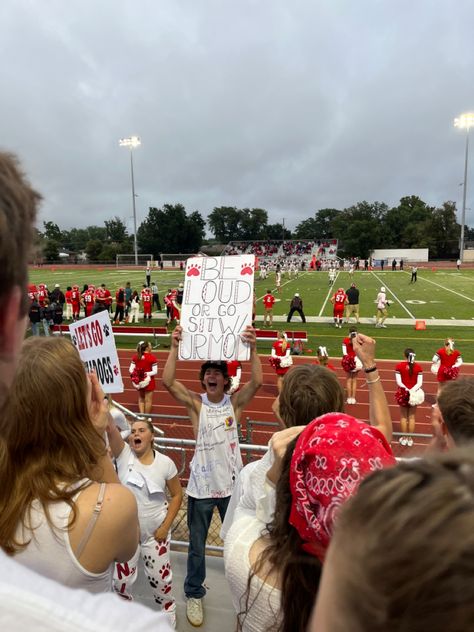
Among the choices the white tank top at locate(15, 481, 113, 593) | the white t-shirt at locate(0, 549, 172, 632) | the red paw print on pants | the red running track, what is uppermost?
the white t-shirt at locate(0, 549, 172, 632)

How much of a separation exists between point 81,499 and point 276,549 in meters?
0.66

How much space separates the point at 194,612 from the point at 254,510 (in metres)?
2.09

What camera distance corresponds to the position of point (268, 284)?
40.0 meters

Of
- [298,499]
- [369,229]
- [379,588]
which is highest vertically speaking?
[369,229]

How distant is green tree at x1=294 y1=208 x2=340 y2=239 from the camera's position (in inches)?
4860

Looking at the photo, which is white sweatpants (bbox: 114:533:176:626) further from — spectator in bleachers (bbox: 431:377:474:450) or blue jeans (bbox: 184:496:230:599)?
spectator in bleachers (bbox: 431:377:474:450)

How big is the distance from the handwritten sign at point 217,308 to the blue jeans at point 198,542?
122 centimetres

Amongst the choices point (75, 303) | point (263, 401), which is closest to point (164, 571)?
point (263, 401)

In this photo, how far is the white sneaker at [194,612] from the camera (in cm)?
321

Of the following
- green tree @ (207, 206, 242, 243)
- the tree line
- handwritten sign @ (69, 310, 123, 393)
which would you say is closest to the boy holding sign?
handwritten sign @ (69, 310, 123, 393)

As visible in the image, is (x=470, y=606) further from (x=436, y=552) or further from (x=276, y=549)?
(x=276, y=549)

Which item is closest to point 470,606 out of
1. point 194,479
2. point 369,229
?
point 194,479

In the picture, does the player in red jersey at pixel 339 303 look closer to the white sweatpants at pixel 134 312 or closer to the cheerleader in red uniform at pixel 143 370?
the white sweatpants at pixel 134 312

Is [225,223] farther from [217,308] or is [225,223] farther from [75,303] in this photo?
[217,308]
